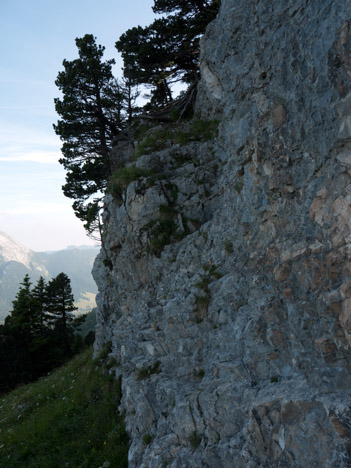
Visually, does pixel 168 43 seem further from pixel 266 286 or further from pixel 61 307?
pixel 61 307

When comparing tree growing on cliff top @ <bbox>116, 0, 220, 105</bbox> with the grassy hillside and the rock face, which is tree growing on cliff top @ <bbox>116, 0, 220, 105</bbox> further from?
the grassy hillside

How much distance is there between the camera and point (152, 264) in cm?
1368

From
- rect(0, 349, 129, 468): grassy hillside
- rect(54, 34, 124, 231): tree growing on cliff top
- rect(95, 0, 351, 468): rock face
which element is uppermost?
rect(54, 34, 124, 231): tree growing on cliff top

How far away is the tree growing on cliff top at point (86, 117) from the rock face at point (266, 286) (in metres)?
13.2

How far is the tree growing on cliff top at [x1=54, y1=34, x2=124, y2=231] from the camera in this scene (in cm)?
2244

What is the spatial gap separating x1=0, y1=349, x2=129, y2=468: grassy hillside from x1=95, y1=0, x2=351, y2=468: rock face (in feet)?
3.58

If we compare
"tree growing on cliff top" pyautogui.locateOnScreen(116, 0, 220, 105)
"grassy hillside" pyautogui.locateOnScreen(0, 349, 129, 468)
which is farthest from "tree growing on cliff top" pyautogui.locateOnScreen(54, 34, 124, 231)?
"grassy hillside" pyautogui.locateOnScreen(0, 349, 129, 468)

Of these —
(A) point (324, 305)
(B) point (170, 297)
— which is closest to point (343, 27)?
(A) point (324, 305)

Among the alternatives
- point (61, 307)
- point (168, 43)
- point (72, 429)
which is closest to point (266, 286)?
point (72, 429)

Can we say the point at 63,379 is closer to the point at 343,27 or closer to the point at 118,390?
the point at 118,390

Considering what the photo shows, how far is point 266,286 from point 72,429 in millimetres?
9616

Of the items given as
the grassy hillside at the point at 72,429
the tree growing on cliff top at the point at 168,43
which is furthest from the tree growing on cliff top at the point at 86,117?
the grassy hillside at the point at 72,429

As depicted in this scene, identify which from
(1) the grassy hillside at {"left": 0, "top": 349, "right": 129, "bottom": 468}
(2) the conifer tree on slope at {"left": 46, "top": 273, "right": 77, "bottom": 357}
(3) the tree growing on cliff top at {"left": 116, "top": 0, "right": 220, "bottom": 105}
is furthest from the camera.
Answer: (2) the conifer tree on slope at {"left": 46, "top": 273, "right": 77, "bottom": 357}

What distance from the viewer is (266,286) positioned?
7.30 meters
